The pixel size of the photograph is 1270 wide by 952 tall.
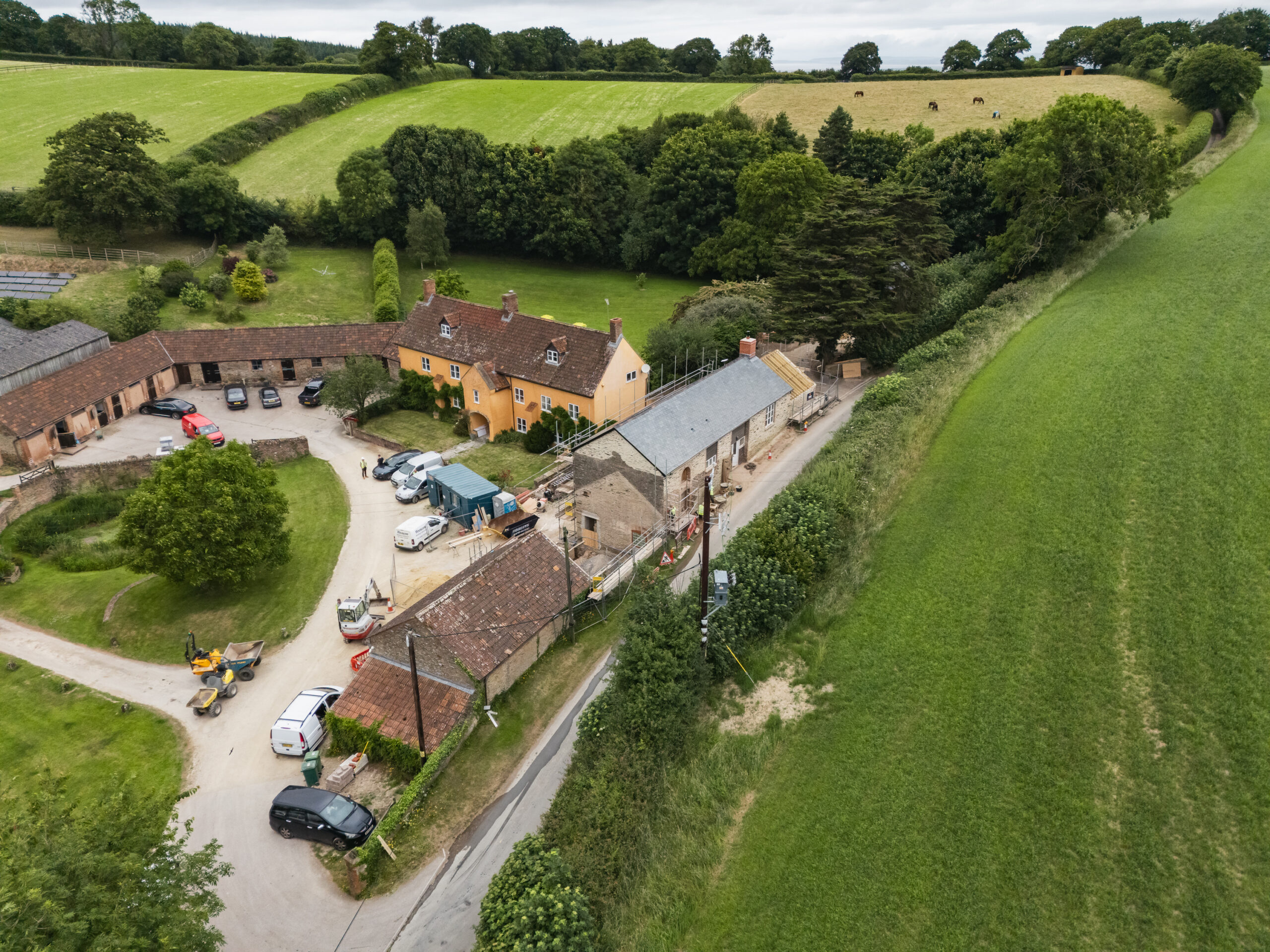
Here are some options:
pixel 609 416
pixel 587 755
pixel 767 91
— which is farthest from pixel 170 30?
pixel 587 755

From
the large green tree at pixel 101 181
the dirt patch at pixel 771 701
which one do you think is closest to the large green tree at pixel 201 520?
the dirt patch at pixel 771 701

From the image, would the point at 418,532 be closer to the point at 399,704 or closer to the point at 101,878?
the point at 399,704

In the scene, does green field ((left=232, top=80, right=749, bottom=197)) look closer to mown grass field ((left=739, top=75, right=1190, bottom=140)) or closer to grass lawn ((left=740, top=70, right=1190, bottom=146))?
grass lawn ((left=740, top=70, right=1190, bottom=146))

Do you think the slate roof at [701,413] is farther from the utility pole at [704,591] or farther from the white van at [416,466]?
the utility pole at [704,591]

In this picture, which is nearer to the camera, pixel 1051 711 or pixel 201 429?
pixel 1051 711

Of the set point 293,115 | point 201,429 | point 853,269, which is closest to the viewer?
point 201,429

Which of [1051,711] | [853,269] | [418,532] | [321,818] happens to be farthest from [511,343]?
[1051,711]
